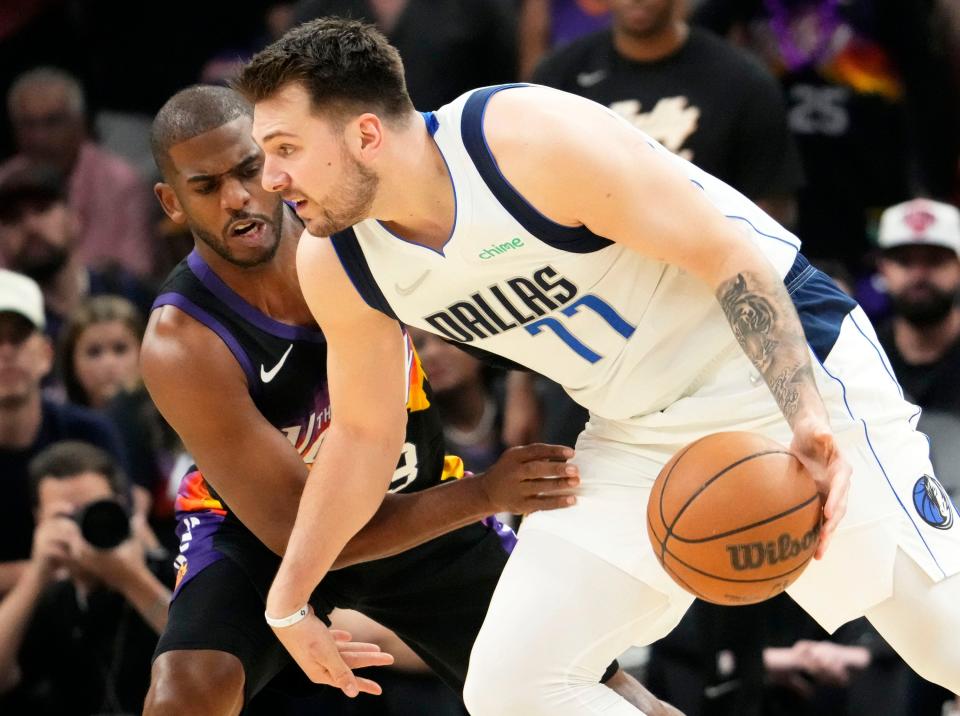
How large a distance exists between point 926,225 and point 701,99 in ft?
3.70

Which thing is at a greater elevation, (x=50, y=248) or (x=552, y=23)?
(x=552, y=23)

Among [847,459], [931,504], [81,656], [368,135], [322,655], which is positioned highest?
[368,135]

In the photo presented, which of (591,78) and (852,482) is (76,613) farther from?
(852,482)

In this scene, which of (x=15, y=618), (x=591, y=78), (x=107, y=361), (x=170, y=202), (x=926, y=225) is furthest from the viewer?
(x=107, y=361)

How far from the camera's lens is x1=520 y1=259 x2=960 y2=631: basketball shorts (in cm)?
400

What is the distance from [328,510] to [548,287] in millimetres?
823

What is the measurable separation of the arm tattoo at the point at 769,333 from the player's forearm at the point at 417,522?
996 mm

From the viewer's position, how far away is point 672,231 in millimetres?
3834

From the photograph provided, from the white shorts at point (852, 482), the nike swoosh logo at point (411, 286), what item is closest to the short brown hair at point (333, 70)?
the nike swoosh logo at point (411, 286)

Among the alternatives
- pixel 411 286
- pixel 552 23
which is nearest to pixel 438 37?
pixel 552 23

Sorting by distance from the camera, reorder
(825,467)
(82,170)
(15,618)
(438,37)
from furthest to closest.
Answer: (82,170)
(438,37)
(15,618)
(825,467)

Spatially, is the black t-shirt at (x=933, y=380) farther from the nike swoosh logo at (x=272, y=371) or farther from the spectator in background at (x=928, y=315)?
the nike swoosh logo at (x=272, y=371)

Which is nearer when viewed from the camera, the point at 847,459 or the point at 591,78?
the point at 847,459

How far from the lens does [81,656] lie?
20.6ft
